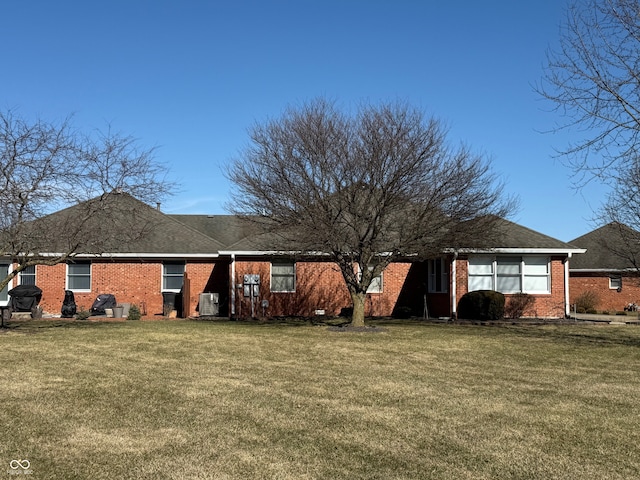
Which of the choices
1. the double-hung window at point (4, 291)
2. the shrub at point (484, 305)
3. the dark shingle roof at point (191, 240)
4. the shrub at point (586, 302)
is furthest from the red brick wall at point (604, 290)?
the double-hung window at point (4, 291)

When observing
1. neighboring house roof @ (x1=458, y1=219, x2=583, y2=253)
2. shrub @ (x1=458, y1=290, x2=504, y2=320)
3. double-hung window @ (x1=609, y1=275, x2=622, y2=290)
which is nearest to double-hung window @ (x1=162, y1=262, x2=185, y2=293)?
shrub @ (x1=458, y1=290, x2=504, y2=320)

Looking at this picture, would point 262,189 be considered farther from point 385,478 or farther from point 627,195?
point 385,478

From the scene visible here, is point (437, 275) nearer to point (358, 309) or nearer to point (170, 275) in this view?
point (358, 309)

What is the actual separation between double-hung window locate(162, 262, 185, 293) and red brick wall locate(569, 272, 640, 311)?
21641 millimetres

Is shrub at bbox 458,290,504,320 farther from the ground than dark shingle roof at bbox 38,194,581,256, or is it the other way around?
dark shingle roof at bbox 38,194,581,256

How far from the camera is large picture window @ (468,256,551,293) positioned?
2537 cm

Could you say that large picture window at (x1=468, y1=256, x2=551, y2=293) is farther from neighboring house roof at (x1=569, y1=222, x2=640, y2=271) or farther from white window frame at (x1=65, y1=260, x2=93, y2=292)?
white window frame at (x1=65, y1=260, x2=93, y2=292)

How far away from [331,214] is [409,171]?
8.33 feet

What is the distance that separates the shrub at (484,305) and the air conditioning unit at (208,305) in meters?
10.1

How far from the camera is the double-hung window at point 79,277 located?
26.5 meters

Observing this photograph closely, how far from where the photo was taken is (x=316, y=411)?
801cm

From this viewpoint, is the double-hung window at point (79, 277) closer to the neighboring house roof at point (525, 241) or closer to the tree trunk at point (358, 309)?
the tree trunk at point (358, 309)

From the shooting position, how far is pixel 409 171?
59.3ft

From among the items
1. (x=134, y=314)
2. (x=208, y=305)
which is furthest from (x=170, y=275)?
(x=134, y=314)
